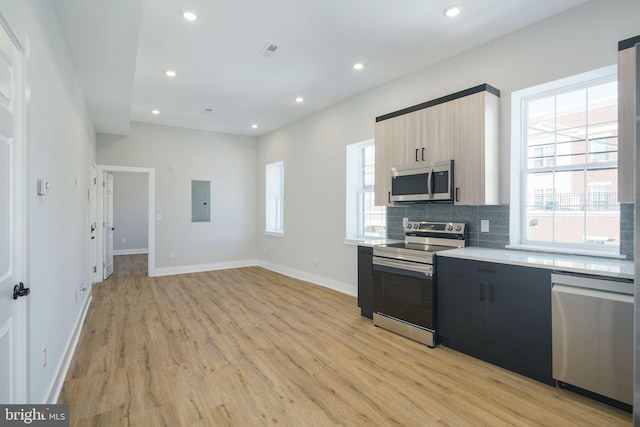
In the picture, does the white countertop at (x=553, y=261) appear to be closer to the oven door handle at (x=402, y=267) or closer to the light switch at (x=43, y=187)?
the oven door handle at (x=402, y=267)

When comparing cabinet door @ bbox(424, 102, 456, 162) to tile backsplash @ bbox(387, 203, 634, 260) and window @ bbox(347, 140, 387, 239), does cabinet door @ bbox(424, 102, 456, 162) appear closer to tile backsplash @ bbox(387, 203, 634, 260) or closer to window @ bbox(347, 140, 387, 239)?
tile backsplash @ bbox(387, 203, 634, 260)

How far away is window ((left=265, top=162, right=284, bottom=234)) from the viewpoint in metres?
7.18

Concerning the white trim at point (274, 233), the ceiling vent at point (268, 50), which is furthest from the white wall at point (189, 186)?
the ceiling vent at point (268, 50)

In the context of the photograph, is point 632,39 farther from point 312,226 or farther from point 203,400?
point 312,226

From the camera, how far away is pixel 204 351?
3.03 m

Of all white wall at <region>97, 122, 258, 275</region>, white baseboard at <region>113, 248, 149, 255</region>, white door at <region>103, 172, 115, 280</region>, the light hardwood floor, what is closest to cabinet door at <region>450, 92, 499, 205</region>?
the light hardwood floor

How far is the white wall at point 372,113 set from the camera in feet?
8.71

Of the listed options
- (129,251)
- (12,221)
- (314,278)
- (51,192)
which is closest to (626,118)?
(12,221)

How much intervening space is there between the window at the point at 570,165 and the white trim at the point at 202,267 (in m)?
5.55

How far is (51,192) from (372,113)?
3635mm

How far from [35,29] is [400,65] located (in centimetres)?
324

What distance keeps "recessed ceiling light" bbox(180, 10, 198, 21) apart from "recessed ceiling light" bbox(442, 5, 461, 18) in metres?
2.11

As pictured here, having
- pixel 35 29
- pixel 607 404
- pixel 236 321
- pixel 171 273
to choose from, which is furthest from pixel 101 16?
pixel 171 273

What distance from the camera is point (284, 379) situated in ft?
8.32
